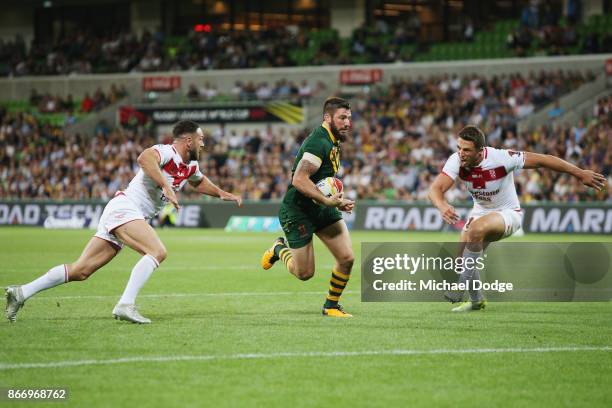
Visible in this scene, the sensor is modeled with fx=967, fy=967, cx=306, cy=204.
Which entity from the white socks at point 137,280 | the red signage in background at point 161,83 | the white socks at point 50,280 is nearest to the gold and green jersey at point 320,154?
Answer: the white socks at point 137,280

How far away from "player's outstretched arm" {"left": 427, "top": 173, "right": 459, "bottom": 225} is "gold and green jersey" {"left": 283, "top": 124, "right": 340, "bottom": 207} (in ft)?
3.84

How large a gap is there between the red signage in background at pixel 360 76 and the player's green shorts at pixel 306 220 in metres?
32.8

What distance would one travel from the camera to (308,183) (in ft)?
34.9

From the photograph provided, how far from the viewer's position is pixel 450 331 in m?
9.77

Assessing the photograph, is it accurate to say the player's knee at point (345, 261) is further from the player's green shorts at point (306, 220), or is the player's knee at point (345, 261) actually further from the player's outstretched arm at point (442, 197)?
the player's outstretched arm at point (442, 197)

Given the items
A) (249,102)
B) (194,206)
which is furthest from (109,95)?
(194,206)

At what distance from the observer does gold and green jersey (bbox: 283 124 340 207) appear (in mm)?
10812

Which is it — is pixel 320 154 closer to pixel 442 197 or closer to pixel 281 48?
pixel 442 197

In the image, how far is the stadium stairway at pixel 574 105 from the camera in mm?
36281

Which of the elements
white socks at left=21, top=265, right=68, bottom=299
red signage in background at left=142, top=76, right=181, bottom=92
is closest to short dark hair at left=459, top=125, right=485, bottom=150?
white socks at left=21, top=265, right=68, bottom=299

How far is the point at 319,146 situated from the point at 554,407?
5.12 metres

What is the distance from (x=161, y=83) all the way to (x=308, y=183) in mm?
39116

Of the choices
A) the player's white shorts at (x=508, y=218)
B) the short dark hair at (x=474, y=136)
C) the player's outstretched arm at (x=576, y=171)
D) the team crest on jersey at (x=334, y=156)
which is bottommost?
the player's white shorts at (x=508, y=218)

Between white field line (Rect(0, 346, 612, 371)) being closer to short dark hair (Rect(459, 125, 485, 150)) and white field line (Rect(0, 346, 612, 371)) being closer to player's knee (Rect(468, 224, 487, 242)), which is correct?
player's knee (Rect(468, 224, 487, 242))
